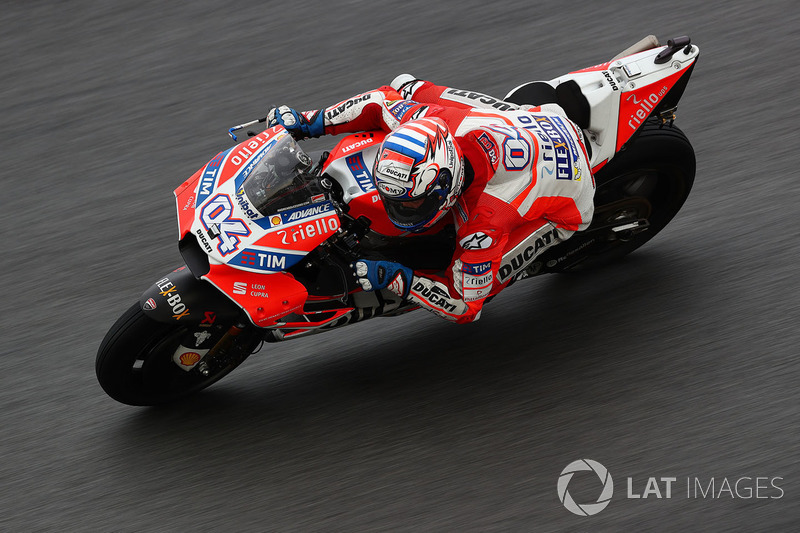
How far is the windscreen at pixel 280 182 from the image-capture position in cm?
398

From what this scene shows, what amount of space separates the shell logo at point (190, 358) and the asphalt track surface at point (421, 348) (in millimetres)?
311

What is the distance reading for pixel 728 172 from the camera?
590 centimetres

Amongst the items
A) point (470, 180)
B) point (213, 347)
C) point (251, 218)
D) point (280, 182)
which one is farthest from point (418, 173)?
point (213, 347)

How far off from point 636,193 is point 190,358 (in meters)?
2.55

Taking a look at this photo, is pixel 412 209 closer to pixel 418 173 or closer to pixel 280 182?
pixel 418 173

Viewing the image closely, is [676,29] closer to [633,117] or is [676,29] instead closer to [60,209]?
[633,117]

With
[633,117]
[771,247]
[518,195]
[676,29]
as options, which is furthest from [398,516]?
[676,29]

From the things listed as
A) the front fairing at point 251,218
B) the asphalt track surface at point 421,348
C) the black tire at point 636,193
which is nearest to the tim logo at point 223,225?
the front fairing at point 251,218

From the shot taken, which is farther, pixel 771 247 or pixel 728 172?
pixel 728 172

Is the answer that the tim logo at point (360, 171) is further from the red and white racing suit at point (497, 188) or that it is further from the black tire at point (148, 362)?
the black tire at point (148, 362)

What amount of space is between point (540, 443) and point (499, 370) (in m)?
0.58

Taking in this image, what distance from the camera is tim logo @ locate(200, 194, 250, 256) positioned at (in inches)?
153

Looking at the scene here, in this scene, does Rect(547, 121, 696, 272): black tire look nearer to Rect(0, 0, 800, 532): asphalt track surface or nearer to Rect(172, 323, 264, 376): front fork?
Rect(0, 0, 800, 532): asphalt track surface

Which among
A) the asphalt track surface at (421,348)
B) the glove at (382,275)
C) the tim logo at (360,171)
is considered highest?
the tim logo at (360,171)
